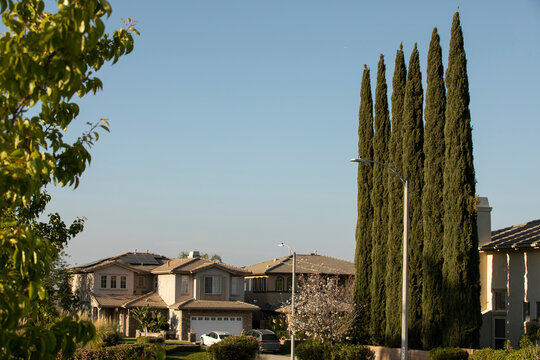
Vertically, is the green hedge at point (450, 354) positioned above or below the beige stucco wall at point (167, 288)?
below

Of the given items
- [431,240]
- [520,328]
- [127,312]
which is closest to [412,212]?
[431,240]

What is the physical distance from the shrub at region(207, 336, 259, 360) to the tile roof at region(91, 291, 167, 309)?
26316 millimetres

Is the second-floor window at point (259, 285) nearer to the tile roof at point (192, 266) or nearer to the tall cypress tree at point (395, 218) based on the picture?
the tile roof at point (192, 266)

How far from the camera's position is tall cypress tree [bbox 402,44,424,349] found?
108ft

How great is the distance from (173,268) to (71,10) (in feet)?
175

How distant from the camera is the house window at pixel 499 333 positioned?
33969 millimetres

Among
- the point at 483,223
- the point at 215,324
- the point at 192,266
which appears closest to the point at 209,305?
the point at 215,324

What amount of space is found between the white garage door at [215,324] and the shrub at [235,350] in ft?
75.1

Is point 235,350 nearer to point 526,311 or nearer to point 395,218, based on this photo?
point 395,218

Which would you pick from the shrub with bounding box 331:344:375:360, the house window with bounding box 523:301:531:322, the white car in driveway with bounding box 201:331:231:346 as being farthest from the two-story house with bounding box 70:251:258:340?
the house window with bounding box 523:301:531:322

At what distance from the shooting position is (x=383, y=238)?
121ft

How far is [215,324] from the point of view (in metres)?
55.9

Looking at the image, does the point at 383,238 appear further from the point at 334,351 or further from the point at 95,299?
the point at 95,299

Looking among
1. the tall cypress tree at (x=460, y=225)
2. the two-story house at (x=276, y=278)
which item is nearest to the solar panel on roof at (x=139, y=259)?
the two-story house at (x=276, y=278)
